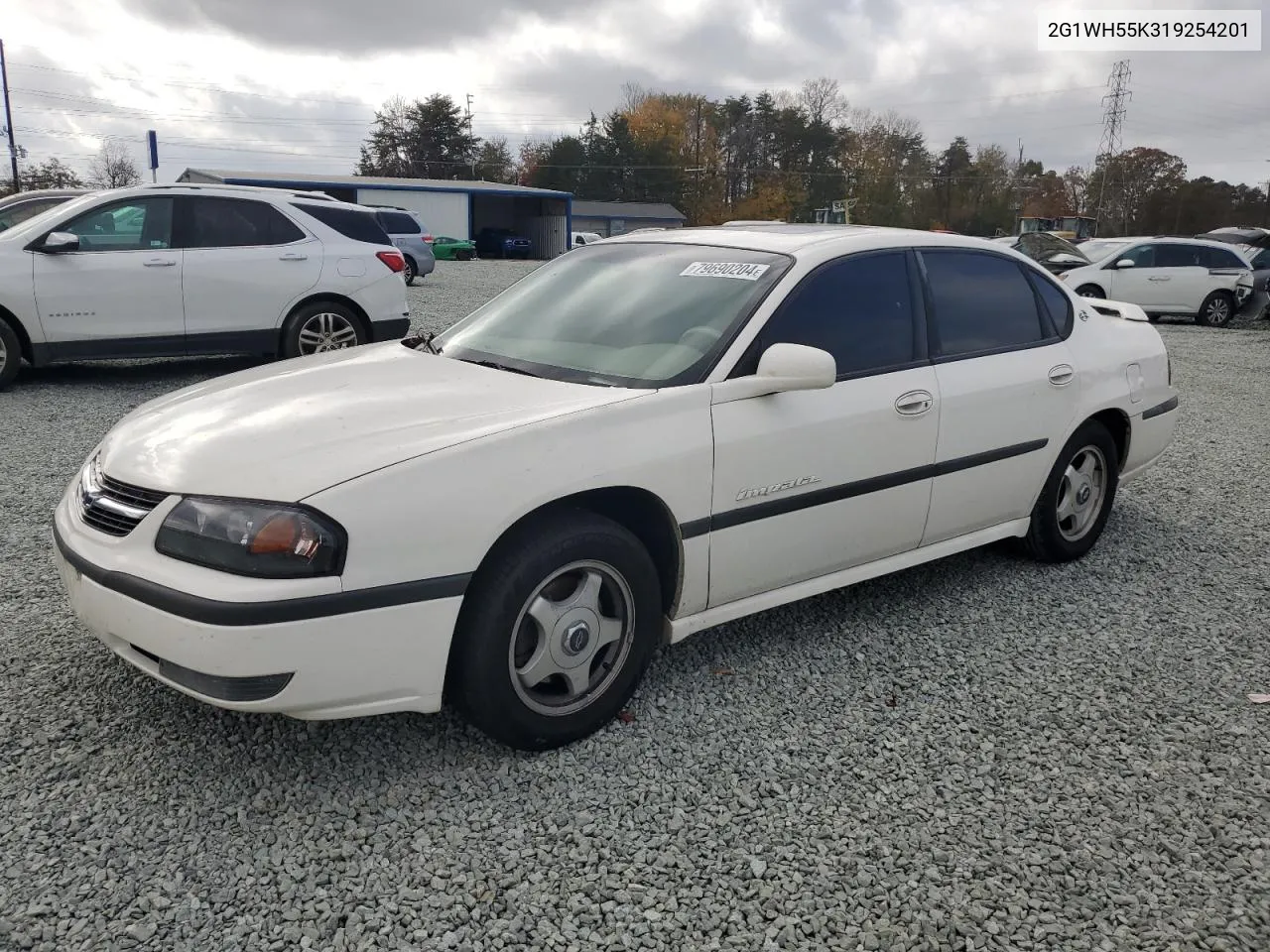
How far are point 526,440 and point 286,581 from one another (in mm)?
741

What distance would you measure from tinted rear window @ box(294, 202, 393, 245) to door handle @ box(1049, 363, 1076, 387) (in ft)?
22.3

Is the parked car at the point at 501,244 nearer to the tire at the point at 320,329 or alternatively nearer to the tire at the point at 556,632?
the tire at the point at 320,329

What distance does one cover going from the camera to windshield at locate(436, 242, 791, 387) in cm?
331

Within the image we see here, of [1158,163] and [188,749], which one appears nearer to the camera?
[188,749]

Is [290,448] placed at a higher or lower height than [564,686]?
higher

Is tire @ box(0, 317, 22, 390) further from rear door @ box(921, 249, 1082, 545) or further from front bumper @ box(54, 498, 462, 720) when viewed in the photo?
rear door @ box(921, 249, 1082, 545)

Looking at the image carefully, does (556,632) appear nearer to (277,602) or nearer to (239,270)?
(277,602)

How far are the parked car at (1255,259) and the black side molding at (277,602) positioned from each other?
1943 centimetres

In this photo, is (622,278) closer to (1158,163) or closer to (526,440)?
(526,440)

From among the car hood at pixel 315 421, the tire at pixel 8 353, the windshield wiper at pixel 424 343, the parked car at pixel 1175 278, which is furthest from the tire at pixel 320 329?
the parked car at pixel 1175 278

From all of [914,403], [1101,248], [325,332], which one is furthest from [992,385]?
[1101,248]

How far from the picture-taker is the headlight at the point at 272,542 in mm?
2461

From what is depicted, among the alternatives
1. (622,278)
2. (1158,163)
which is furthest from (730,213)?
(622,278)

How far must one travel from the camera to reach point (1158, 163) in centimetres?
6969
